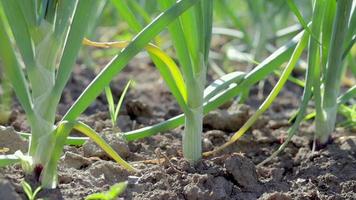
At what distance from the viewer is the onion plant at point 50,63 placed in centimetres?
144

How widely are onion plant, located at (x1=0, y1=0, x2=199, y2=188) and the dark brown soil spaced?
0.20ft

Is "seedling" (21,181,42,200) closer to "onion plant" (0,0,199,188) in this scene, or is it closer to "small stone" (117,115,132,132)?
"onion plant" (0,0,199,188)

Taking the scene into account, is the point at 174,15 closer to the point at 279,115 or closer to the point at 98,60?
the point at 279,115

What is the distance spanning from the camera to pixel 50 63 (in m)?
1.51

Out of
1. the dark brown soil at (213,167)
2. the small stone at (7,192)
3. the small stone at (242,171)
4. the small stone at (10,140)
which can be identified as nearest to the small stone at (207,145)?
the dark brown soil at (213,167)

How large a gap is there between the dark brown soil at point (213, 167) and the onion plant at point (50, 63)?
0.06 m

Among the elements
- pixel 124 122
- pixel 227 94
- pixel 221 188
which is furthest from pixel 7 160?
pixel 124 122

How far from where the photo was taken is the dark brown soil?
1.54 m

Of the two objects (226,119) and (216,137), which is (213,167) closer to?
(216,137)

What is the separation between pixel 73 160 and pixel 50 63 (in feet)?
0.87

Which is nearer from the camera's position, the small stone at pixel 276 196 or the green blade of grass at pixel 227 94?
the small stone at pixel 276 196

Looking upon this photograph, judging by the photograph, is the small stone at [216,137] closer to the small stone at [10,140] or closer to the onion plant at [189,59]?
the onion plant at [189,59]

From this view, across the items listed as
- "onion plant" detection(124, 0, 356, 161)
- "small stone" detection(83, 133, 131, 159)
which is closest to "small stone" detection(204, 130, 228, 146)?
"onion plant" detection(124, 0, 356, 161)

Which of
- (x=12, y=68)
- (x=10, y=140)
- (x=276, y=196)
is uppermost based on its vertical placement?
(x=12, y=68)
